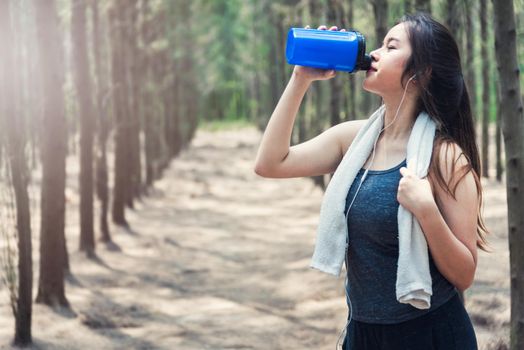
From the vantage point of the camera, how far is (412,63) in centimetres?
265

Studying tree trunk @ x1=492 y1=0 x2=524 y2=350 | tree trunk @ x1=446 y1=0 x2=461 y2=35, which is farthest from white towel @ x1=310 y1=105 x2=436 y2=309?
tree trunk @ x1=446 y1=0 x2=461 y2=35

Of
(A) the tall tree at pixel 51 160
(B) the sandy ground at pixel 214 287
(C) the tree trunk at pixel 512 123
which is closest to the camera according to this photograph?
(C) the tree trunk at pixel 512 123

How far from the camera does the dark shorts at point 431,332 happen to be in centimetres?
260

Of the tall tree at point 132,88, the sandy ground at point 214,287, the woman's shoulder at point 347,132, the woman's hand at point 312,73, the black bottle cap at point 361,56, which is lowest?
the sandy ground at point 214,287

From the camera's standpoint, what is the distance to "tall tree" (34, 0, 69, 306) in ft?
30.1

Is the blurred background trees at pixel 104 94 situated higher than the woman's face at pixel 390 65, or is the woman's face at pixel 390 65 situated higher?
the woman's face at pixel 390 65

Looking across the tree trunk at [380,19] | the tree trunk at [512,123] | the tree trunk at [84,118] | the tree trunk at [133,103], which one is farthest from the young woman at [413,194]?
the tree trunk at [133,103]

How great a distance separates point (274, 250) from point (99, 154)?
3.58 m

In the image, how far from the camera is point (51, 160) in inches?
371

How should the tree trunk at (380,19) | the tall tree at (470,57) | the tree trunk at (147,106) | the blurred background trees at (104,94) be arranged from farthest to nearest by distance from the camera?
the tree trunk at (147,106) < the tall tree at (470,57) < the tree trunk at (380,19) < the blurred background trees at (104,94)

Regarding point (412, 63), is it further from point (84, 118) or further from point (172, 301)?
point (84, 118)

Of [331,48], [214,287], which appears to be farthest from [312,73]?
[214,287]

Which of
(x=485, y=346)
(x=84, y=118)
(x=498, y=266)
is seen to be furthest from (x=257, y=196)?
(x=485, y=346)

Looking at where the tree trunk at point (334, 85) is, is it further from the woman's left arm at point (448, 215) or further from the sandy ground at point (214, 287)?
the woman's left arm at point (448, 215)
